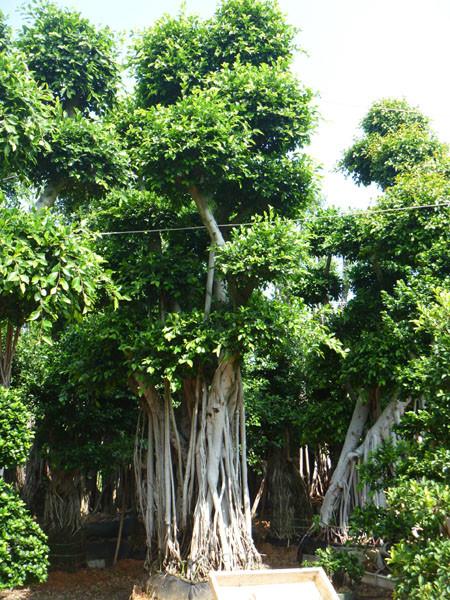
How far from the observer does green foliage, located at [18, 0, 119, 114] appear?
20.9 ft

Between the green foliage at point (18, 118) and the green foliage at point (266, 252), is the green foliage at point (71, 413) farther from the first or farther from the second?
the green foliage at point (18, 118)

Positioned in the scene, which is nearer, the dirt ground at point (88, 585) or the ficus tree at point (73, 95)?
the ficus tree at point (73, 95)

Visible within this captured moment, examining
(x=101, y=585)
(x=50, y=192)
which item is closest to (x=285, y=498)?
(x=101, y=585)

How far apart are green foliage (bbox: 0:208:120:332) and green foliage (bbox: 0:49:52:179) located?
1.92 feet

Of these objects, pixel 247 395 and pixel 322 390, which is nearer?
pixel 322 390

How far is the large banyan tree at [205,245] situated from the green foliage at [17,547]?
5.28 feet

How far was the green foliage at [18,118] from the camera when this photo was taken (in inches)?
200

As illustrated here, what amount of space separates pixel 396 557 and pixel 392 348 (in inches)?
138

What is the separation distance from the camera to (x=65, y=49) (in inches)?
250

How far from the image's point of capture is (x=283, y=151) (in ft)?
23.3

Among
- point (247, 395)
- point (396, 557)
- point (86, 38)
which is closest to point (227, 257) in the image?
point (86, 38)

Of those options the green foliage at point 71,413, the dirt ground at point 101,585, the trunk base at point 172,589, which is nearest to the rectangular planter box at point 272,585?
the dirt ground at point 101,585

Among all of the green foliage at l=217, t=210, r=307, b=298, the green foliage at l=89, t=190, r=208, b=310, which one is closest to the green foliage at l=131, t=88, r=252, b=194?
the green foliage at l=89, t=190, r=208, b=310

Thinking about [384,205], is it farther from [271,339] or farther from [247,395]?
[247,395]
